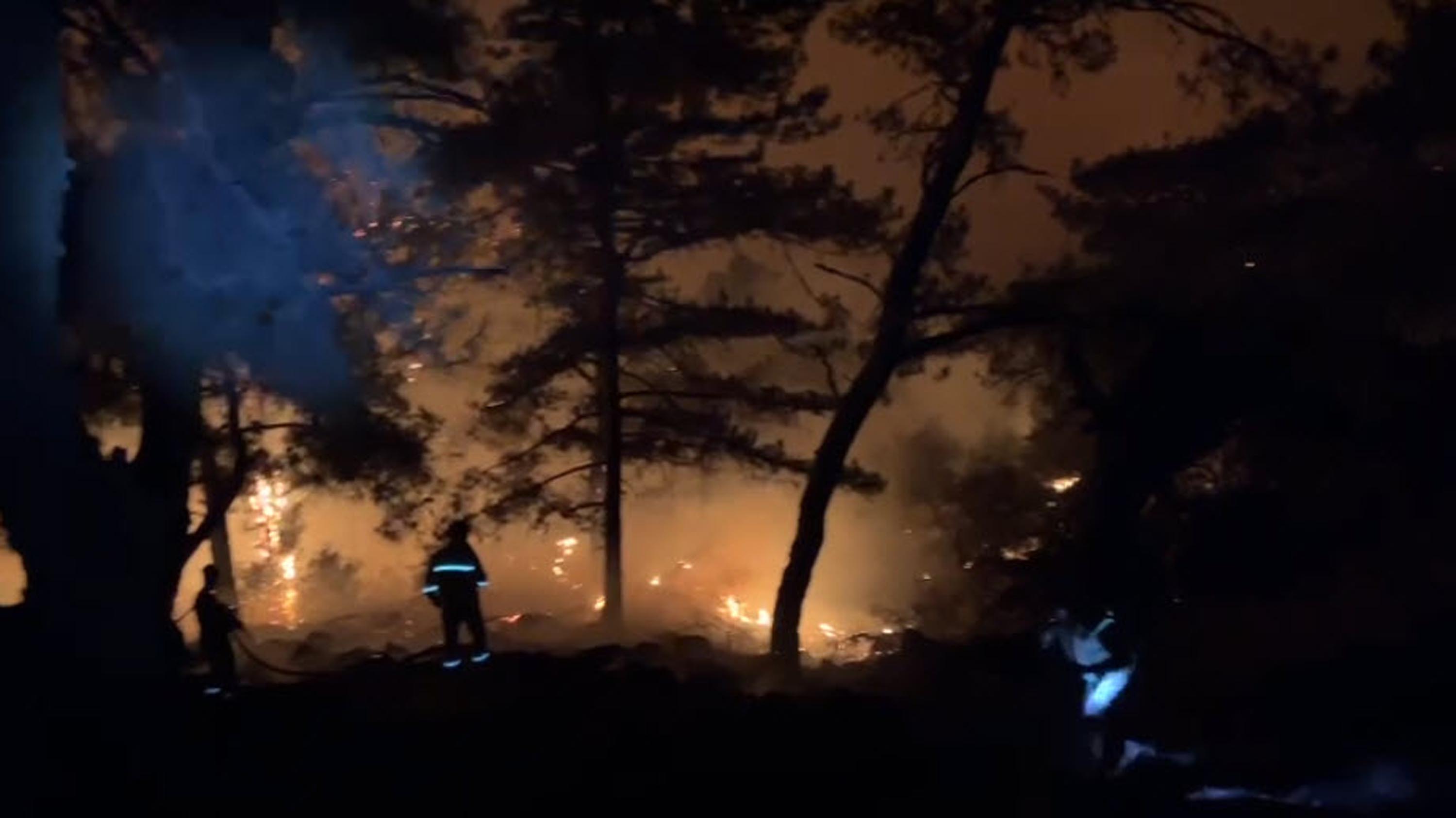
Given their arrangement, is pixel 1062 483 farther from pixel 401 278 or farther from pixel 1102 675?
pixel 401 278

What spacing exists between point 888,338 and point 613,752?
276 inches

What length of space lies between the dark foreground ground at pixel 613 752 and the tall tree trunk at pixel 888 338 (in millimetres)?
3540

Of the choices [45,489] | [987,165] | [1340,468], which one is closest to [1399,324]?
[1340,468]

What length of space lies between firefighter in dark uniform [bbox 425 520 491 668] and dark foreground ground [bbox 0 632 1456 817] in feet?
1.53

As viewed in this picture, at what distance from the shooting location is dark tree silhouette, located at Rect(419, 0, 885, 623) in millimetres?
14922

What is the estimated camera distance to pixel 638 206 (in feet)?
52.3

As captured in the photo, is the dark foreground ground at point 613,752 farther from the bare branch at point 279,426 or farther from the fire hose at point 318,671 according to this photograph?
the bare branch at point 279,426

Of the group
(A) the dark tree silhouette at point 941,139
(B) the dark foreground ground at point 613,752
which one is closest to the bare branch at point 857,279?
(A) the dark tree silhouette at point 941,139

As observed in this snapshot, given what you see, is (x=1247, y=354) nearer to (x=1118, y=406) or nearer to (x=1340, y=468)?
(x=1118, y=406)

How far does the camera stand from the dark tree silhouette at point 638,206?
49.0 ft

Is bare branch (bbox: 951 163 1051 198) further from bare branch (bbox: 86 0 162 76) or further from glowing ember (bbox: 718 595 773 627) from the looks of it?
glowing ember (bbox: 718 595 773 627)

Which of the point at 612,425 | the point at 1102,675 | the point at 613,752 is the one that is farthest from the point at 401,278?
the point at 1102,675

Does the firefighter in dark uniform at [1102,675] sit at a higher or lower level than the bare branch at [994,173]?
lower

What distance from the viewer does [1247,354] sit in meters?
14.0
